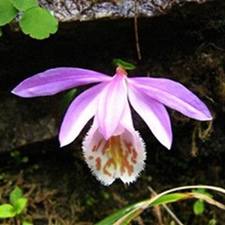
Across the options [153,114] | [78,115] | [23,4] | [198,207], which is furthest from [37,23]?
[198,207]

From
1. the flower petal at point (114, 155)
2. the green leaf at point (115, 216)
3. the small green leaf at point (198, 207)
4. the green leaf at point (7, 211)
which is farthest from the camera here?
the small green leaf at point (198, 207)

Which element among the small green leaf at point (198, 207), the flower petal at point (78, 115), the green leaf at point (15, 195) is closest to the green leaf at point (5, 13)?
the flower petal at point (78, 115)

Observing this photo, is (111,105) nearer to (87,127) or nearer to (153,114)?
(153,114)

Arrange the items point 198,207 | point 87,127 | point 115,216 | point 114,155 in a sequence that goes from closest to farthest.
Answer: point 114,155 < point 115,216 < point 87,127 < point 198,207

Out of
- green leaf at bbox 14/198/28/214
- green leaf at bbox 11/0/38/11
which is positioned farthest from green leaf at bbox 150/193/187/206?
green leaf at bbox 11/0/38/11

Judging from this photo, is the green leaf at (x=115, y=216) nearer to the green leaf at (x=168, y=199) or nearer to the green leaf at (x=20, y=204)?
the green leaf at (x=168, y=199)

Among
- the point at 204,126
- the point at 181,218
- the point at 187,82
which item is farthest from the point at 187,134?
the point at 181,218

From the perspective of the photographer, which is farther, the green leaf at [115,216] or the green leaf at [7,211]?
the green leaf at [7,211]
